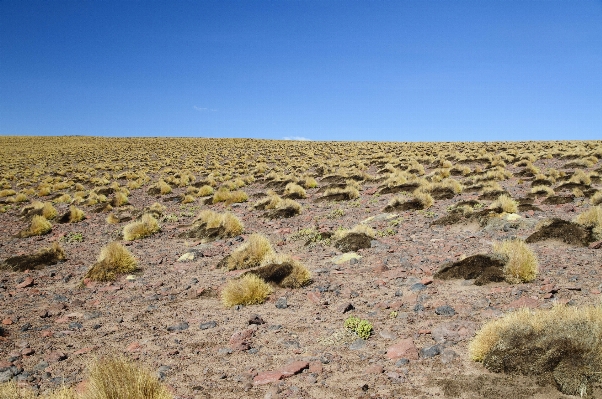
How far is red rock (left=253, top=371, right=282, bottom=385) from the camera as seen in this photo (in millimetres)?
4848

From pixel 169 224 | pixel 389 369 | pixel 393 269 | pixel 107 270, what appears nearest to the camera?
pixel 389 369

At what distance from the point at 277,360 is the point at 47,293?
270 inches

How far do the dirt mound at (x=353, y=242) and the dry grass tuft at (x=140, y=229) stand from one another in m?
7.55

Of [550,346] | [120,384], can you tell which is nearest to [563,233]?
[550,346]

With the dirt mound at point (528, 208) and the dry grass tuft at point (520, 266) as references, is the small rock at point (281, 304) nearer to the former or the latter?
the dry grass tuft at point (520, 266)

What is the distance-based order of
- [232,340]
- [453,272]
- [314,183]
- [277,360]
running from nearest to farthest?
[277,360] < [232,340] < [453,272] < [314,183]

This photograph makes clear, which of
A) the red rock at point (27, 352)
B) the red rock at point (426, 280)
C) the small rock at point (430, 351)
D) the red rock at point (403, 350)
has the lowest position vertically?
the red rock at point (27, 352)

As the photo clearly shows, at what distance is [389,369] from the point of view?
484cm

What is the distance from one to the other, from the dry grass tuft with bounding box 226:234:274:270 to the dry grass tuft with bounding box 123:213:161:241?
19.4ft

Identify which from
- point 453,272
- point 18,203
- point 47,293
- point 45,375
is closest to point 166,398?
point 45,375

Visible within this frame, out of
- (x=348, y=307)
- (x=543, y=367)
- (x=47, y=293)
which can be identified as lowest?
(x=47, y=293)

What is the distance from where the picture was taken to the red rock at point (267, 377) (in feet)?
15.9

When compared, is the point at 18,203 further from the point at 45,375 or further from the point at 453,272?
the point at 453,272

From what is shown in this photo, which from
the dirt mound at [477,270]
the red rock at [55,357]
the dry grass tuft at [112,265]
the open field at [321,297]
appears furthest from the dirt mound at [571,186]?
the red rock at [55,357]
